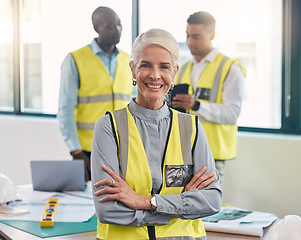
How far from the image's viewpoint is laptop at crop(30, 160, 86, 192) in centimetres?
262

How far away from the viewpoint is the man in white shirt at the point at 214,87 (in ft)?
9.94

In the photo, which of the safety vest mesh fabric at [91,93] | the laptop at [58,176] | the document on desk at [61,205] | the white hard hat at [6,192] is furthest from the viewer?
the safety vest mesh fabric at [91,93]

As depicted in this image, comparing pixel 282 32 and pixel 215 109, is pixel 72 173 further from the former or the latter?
pixel 282 32

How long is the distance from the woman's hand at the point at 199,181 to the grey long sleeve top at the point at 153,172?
0.02 meters

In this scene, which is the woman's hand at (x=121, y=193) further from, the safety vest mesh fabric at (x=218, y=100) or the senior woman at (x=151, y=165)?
the safety vest mesh fabric at (x=218, y=100)

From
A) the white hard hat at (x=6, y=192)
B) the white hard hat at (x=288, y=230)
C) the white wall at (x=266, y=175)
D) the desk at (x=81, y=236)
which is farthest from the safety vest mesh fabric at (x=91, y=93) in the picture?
the white hard hat at (x=288, y=230)

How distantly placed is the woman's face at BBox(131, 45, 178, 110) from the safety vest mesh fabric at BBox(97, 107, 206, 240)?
0.10 metres

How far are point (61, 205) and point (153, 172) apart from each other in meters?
0.87

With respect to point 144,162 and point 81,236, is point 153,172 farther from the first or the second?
point 81,236

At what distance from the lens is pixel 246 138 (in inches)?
148

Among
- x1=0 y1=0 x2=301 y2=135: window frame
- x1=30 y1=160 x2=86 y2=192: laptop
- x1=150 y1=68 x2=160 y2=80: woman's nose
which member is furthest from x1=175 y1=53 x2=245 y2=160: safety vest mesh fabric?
x1=150 y1=68 x2=160 y2=80: woman's nose

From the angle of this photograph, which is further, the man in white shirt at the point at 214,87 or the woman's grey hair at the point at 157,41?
the man in white shirt at the point at 214,87

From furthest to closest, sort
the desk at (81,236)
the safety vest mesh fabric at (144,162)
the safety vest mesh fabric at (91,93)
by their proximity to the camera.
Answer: the safety vest mesh fabric at (91,93) → the desk at (81,236) → the safety vest mesh fabric at (144,162)

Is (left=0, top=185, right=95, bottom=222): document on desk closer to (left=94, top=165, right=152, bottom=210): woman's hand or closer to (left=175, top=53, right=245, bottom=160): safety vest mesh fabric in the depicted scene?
(left=94, top=165, right=152, bottom=210): woman's hand
